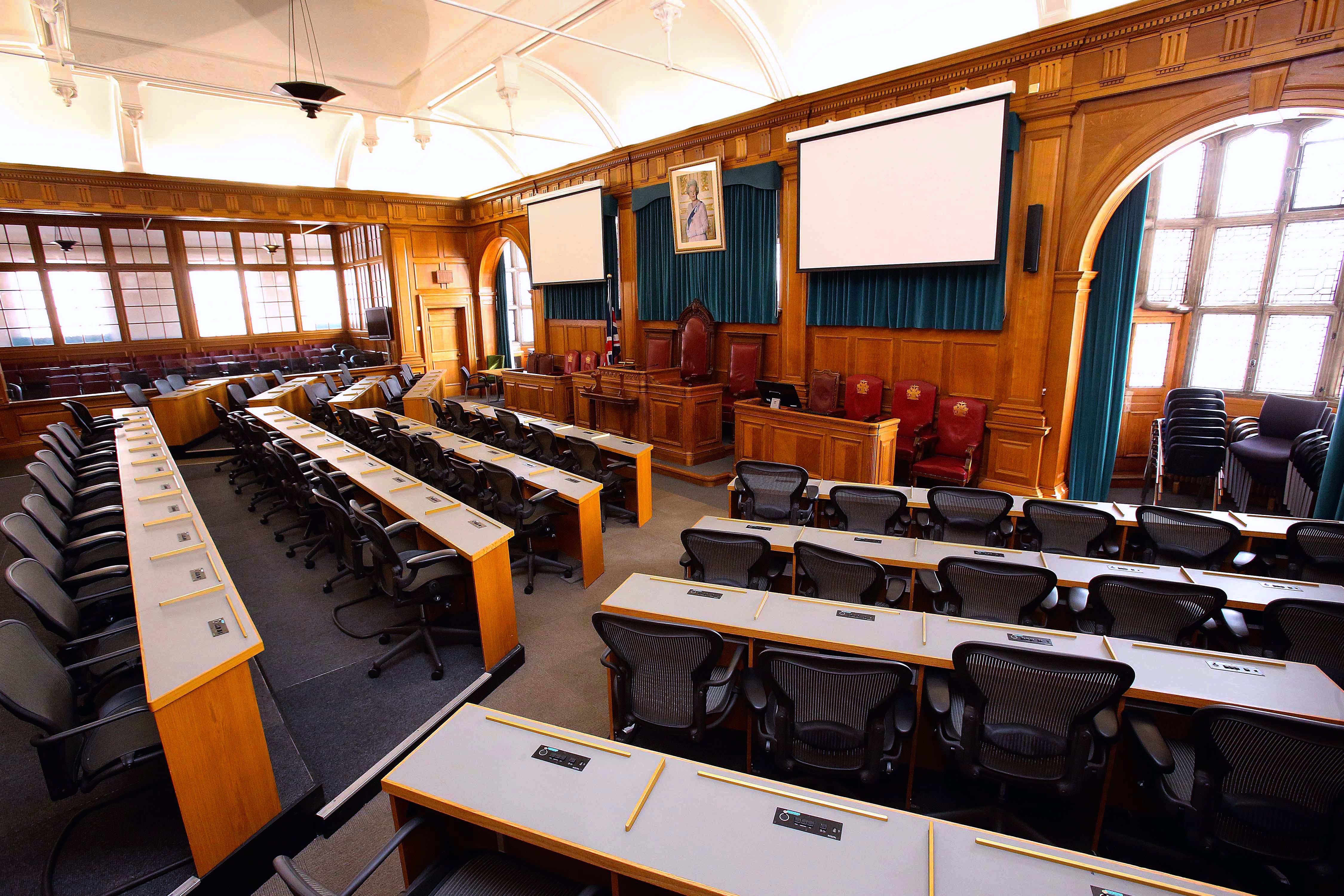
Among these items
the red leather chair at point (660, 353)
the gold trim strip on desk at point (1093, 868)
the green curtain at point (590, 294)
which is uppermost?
the green curtain at point (590, 294)

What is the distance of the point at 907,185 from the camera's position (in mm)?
6480

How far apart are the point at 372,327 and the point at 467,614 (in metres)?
12.3

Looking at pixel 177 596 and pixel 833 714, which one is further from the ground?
pixel 177 596

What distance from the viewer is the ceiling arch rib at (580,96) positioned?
926 centimetres

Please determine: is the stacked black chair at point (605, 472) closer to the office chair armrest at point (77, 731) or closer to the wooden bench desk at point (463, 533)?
the wooden bench desk at point (463, 533)

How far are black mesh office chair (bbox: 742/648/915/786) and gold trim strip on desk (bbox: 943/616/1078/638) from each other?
51 cm

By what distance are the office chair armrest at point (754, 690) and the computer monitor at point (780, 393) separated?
4.47 m

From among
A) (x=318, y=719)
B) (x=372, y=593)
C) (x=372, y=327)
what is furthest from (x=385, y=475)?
(x=372, y=327)

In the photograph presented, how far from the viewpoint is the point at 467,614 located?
4.36 meters

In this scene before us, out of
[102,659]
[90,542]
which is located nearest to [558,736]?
[102,659]

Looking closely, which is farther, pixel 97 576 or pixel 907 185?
pixel 907 185

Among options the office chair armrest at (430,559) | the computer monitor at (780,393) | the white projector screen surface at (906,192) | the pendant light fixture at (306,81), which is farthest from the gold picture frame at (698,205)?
the office chair armrest at (430,559)

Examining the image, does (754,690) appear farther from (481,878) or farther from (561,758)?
(481,878)

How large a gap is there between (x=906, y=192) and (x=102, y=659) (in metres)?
7.27
